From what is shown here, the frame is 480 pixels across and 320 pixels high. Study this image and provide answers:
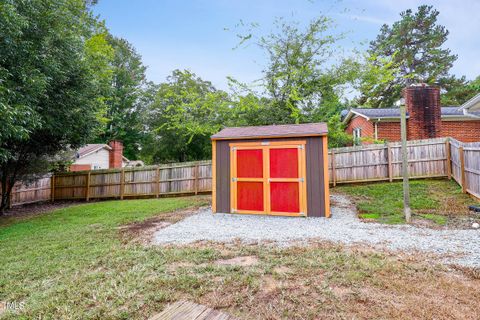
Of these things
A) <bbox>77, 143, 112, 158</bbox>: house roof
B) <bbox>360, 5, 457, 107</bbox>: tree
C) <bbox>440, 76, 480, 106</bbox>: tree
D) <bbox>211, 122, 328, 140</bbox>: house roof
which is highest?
<bbox>360, 5, 457, 107</bbox>: tree

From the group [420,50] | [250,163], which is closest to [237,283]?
[250,163]

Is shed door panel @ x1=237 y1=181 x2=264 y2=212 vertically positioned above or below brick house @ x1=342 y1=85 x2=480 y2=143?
below

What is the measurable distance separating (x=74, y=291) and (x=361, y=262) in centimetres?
327

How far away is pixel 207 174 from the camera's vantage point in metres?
11.7

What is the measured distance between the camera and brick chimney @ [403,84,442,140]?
1084 centimetres

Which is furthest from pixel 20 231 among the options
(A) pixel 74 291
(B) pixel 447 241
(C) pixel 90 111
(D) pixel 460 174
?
(D) pixel 460 174

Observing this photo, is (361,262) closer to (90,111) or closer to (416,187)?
(416,187)

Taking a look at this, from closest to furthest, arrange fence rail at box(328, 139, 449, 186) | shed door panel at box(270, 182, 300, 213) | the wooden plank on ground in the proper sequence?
the wooden plank on ground → shed door panel at box(270, 182, 300, 213) → fence rail at box(328, 139, 449, 186)

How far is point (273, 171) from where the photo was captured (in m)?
6.72

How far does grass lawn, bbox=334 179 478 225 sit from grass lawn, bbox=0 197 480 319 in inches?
120

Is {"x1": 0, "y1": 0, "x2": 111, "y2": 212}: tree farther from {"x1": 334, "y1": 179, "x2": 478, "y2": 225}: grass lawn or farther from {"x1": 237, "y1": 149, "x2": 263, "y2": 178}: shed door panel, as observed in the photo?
{"x1": 334, "y1": 179, "x2": 478, "y2": 225}: grass lawn

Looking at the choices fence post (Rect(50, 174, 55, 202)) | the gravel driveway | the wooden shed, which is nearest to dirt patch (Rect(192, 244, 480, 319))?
the gravel driveway

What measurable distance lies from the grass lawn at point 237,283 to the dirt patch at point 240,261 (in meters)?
0.04

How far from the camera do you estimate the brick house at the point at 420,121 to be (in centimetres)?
1087
